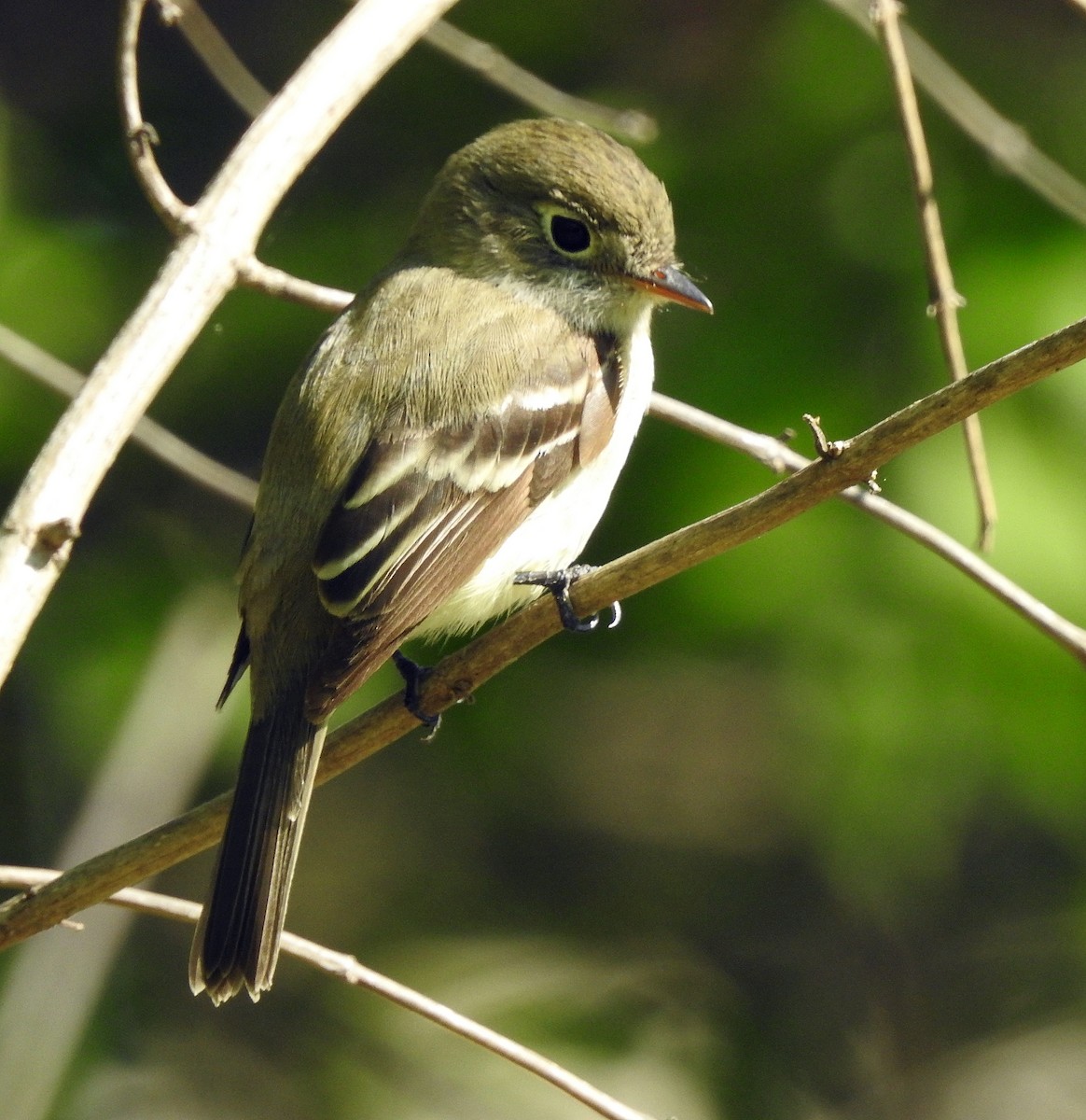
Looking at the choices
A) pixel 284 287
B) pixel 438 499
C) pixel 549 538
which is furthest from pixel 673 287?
pixel 284 287

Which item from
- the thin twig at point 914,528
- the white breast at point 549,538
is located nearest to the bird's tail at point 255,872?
the white breast at point 549,538

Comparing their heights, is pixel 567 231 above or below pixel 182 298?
above

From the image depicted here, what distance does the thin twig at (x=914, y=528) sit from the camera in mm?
2766

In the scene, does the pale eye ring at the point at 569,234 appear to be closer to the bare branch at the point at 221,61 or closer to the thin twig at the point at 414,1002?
the bare branch at the point at 221,61

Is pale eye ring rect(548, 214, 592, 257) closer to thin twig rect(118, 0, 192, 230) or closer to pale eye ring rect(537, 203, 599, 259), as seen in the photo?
pale eye ring rect(537, 203, 599, 259)

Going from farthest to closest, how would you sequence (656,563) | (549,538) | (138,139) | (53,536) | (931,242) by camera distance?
(549,538), (931,242), (138,139), (656,563), (53,536)

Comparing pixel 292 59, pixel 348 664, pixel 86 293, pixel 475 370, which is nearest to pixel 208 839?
pixel 348 664

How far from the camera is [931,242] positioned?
2.89 m

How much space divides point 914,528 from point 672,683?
2.14m

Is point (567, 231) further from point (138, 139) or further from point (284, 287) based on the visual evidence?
point (138, 139)

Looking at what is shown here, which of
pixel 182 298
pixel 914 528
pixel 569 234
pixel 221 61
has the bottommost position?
pixel 182 298

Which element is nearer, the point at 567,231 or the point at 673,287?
the point at 673,287

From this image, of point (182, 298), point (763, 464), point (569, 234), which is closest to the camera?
point (182, 298)

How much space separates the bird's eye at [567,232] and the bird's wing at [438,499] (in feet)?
0.90
